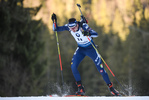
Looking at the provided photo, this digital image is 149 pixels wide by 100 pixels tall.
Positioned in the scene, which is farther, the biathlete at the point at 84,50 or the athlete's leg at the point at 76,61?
the athlete's leg at the point at 76,61

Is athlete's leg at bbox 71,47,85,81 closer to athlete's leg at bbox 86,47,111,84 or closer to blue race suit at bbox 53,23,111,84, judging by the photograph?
blue race suit at bbox 53,23,111,84

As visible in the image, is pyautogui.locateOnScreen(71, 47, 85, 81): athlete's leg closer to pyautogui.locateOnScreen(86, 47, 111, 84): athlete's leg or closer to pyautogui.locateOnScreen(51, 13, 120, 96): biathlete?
pyautogui.locateOnScreen(51, 13, 120, 96): biathlete

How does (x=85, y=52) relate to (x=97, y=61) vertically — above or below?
above

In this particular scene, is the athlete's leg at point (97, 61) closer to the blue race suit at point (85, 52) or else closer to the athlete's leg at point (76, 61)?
the blue race suit at point (85, 52)

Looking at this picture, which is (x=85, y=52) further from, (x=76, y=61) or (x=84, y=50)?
(x=76, y=61)

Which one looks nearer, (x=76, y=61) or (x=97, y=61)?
(x=97, y=61)

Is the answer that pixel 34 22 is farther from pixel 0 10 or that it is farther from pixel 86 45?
pixel 86 45

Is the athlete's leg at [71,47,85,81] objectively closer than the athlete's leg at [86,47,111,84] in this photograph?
No

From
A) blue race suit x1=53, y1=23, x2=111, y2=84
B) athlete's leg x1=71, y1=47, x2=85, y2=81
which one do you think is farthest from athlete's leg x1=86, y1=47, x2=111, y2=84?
athlete's leg x1=71, y1=47, x2=85, y2=81

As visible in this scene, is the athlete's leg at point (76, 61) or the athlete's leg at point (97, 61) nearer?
the athlete's leg at point (97, 61)

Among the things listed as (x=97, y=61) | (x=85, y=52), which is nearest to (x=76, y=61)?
(x=85, y=52)

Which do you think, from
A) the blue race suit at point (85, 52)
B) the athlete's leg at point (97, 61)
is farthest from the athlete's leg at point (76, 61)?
the athlete's leg at point (97, 61)

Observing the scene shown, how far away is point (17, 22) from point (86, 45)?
1546 cm

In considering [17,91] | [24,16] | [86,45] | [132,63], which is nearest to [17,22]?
[24,16]
